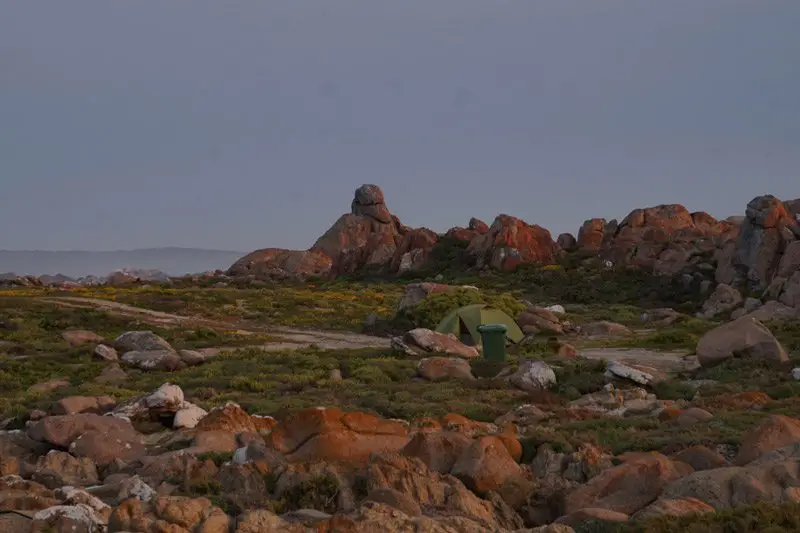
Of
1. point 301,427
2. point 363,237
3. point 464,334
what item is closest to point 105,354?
point 464,334

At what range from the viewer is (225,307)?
202ft

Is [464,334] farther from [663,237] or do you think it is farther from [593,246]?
[593,246]

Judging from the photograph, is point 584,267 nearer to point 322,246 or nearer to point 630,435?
point 322,246

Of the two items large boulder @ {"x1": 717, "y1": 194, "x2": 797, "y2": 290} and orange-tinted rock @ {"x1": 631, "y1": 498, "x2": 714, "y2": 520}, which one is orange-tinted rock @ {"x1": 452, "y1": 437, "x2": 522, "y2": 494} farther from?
large boulder @ {"x1": 717, "y1": 194, "x2": 797, "y2": 290}

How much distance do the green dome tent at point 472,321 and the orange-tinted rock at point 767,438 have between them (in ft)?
93.9

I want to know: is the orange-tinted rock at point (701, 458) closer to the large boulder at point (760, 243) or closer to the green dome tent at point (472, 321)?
the green dome tent at point (472, 321)

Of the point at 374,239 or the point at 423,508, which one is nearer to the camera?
the point at 423,508

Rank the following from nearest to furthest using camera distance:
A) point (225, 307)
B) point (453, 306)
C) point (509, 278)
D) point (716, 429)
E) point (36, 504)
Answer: point (36, 504)
point (716, 429)
point (453, 306)
point (225, 307)
point (509, 278)

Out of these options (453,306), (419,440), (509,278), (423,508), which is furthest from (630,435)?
(509,278)

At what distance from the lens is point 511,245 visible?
312 feet

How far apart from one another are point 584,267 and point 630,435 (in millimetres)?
69860

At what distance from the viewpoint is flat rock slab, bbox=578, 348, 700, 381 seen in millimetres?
32312

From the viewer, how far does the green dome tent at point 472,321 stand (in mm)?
46031

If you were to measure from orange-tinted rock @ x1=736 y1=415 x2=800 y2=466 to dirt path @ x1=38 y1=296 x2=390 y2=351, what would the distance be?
2569 cm
